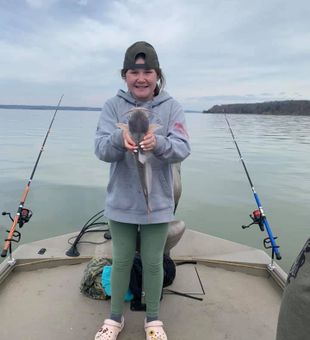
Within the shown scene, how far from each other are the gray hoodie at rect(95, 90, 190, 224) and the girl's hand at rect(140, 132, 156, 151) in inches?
7.6

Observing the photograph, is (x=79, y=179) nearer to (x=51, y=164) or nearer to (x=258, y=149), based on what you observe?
(x=51, y=164)

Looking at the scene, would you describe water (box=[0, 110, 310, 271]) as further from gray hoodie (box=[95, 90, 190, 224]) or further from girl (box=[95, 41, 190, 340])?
gray hoodie (box=[95, 90, 190, 224])

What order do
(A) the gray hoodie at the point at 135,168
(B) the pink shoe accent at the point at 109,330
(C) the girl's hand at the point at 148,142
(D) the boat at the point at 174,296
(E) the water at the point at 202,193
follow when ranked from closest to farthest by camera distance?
(C) the girl's hand at the point at 148,142
(A) the gray hoodie at the point at 135,168
(B) the pink shoe accent at the point at 109,330
(D) the boat at the point at 174,296
(E) the water at the point at 202,193

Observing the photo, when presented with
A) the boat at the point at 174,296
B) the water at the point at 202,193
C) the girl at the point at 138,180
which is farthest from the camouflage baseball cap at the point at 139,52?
the water at the point at 202,193

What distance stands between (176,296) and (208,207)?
5405 millimetres

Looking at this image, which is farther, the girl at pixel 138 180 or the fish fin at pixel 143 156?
the girl at pixel 138 180

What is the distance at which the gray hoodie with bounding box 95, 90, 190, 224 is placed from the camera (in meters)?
2.35

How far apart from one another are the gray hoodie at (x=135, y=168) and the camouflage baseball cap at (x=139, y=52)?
214mm

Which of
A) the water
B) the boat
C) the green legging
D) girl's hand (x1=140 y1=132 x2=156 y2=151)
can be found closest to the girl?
the green legging

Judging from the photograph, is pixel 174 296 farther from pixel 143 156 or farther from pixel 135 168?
pixel 143 156

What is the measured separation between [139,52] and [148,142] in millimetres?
680

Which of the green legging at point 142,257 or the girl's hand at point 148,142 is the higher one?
the girl's hand at point 148,142

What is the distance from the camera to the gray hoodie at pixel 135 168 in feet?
7.70

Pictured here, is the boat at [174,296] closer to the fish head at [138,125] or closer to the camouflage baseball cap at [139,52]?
the fish head at [138,125]
